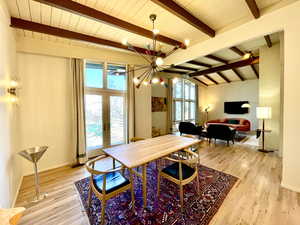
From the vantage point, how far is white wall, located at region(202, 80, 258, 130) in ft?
25.7

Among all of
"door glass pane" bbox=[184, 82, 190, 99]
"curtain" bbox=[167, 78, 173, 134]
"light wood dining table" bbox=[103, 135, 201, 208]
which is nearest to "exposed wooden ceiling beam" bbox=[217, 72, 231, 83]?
"door glass pane" bbox=[184, 82, 190, 99]

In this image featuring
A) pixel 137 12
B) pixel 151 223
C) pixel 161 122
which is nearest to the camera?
pixel 151 223

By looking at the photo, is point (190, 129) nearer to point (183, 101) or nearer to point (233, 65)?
point (183, 101)

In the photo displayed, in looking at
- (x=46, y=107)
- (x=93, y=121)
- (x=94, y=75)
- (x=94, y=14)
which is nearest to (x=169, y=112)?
(x=93, y=121)

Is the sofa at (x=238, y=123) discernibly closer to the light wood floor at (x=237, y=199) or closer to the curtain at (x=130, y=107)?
the light wood floor at (x=237, y=199)

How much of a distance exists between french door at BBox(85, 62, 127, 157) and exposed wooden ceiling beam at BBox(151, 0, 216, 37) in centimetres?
220

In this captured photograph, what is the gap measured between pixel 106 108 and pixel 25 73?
194cm

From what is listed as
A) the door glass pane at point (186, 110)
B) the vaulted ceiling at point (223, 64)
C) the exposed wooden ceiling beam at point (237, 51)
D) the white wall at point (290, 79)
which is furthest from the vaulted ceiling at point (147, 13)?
the door glass pane at point (186, 110)

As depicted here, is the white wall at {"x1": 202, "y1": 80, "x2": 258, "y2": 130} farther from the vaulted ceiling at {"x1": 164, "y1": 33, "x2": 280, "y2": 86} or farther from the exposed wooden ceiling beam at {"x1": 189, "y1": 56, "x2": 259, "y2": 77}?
the exposed wooden ceiling beam at {"x1": 189, "y1": 56, "x2": 259, "y2": 77}

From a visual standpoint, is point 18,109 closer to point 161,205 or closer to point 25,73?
point 25,73

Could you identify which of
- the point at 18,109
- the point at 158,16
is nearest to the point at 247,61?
the point at 158,16

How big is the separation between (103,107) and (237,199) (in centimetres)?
368

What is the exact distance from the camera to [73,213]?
1.91 meters

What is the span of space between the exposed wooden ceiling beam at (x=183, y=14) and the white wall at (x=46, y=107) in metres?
2.72
